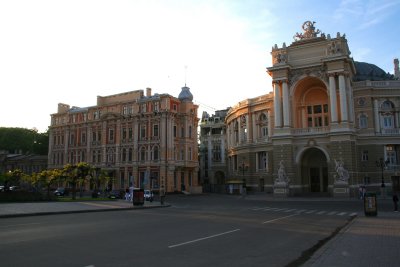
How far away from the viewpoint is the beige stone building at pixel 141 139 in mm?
66750

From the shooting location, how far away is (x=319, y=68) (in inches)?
2192

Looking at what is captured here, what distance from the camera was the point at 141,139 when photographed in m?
69.9

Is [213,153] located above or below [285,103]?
below

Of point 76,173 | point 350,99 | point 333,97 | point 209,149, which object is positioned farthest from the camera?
point 209,149

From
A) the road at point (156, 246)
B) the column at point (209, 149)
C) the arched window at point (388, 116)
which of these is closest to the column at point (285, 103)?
A: the arched window at point (388, 116)

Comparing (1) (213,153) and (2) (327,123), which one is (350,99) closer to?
(2) (327,123)

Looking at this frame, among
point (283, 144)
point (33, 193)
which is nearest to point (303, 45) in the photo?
point (283, 144)

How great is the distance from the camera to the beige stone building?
219 ft

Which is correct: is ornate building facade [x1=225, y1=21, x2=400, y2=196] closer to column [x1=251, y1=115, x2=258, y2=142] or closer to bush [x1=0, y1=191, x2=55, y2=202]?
column [x1=251, y1=115, x2=258, y2=142]

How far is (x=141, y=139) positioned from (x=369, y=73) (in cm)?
4553

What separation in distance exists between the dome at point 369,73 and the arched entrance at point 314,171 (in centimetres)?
1973

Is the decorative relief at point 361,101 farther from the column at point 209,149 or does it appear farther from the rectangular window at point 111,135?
the column at point 209,149

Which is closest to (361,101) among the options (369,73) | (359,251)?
(369,73)

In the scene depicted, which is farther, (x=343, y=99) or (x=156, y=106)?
(x=156, y=106)
